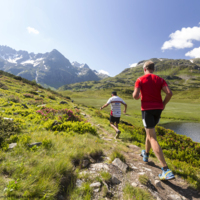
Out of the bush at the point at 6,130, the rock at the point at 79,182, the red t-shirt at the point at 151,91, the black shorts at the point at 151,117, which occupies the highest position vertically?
the red t-shirt at the point at 151,91

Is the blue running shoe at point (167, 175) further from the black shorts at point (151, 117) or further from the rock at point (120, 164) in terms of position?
the black shorts at point (151, 117)

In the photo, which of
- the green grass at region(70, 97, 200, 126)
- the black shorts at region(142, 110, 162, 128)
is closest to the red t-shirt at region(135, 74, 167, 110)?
the black shorts at region(142, 110, 162, 128)

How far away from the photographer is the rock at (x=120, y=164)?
3.73 metres

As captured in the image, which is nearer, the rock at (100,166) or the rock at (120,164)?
the rock at (100,166)

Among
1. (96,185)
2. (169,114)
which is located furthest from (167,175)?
(169,114)

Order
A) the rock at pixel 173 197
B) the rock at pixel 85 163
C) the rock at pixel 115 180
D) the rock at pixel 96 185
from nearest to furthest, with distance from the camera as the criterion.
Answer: the rock at pixel 96 185 < the rock at pixel 173 197 < the rock at pixel 115 180 < the rock at pixel 85 163

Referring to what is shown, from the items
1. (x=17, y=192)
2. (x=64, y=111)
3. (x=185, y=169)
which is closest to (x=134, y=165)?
(x=185, y=169)

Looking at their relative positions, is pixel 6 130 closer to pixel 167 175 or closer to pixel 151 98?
pixel 151 98

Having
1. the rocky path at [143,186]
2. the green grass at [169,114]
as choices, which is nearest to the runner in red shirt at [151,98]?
the rocky path at [143,186]

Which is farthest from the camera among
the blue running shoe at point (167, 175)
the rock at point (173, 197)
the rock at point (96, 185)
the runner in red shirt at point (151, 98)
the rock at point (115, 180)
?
the runner in red shirt at point (151, 98)

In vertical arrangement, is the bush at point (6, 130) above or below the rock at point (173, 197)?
above

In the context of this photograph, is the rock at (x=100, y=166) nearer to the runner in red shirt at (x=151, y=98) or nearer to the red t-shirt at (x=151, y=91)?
the runner in red shirt at (x=151, y=98)

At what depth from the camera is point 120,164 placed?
3.90m

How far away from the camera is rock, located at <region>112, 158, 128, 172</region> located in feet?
12.2
